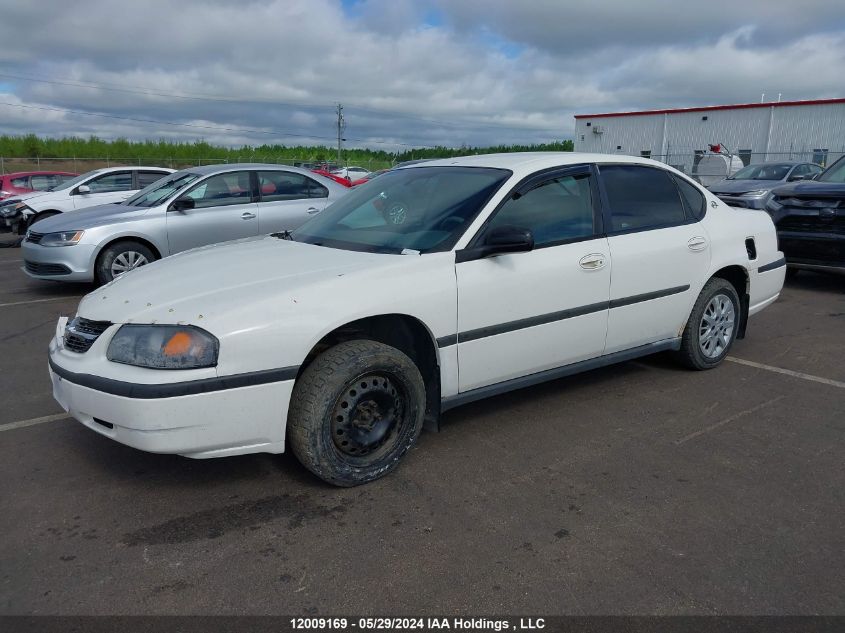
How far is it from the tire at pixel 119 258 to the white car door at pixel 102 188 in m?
5.46

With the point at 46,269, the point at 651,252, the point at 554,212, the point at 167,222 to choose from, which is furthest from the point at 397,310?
the point at 46,269

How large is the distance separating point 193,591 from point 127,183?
12295 mm

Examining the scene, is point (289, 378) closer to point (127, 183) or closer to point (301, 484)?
point (301, 484)

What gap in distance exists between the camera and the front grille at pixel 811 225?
839 centimetres

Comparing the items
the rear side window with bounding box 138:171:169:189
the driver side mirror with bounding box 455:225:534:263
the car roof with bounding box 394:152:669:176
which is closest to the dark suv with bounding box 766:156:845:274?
the car roof with bounding box 394:152:669:176

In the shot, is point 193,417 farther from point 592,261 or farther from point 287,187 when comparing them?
point 287,187

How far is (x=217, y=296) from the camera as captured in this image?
3.32m

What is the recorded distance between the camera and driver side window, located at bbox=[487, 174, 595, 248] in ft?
13.6

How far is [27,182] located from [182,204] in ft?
35.5

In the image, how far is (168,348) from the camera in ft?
10.3

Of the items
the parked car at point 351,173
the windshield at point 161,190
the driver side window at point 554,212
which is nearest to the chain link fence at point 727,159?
the parked car at point 351,173

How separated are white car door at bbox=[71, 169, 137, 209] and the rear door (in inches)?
216

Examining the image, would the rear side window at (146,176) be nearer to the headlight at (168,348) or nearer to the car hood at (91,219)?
the car hood at (91,219)

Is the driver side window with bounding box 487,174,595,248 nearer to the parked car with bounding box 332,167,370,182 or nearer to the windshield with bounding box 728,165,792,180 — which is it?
the windshield with bounding box 728,165,792,180
